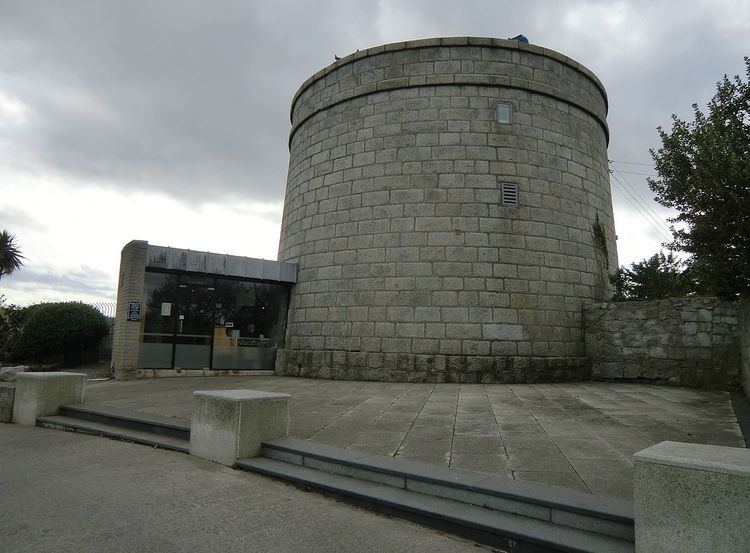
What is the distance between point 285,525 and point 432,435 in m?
2.35

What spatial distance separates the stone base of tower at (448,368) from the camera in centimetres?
1095

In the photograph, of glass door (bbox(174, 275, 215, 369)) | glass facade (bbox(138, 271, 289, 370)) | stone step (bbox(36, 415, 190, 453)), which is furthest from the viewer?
glass door (bbox(174, 275, 215, 369))

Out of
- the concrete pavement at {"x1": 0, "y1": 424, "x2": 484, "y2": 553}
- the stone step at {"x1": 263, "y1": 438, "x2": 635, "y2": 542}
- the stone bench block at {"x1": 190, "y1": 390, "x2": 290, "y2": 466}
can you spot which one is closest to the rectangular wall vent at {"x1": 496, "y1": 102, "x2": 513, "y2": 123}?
the stone bench block at {"x1": 190, "y1": 390, "x2": 290, "y2": 466}

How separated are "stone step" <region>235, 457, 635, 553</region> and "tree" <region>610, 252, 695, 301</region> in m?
11.3

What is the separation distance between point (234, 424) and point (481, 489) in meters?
2.63

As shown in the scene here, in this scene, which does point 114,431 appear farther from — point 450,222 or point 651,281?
point 651,281

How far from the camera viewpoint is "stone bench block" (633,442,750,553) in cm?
255

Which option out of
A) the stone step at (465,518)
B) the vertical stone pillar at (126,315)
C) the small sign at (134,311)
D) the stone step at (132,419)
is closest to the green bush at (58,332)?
the vertical stone pillar at (126,315)

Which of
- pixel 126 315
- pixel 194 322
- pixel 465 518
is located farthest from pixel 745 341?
pixel 126 315

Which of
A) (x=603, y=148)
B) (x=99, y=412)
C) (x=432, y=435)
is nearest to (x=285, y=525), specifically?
(x=432, y=435)

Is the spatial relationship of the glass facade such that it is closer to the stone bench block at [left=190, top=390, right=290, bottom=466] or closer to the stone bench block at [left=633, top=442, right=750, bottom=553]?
the stone bench block at [left=190, top=390, right=290, bottom=466]

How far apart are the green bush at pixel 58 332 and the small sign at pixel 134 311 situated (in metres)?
5.83

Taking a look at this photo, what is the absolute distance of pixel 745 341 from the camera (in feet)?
29.8

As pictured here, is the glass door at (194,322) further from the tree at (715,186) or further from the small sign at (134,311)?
the tree at (715,186)
